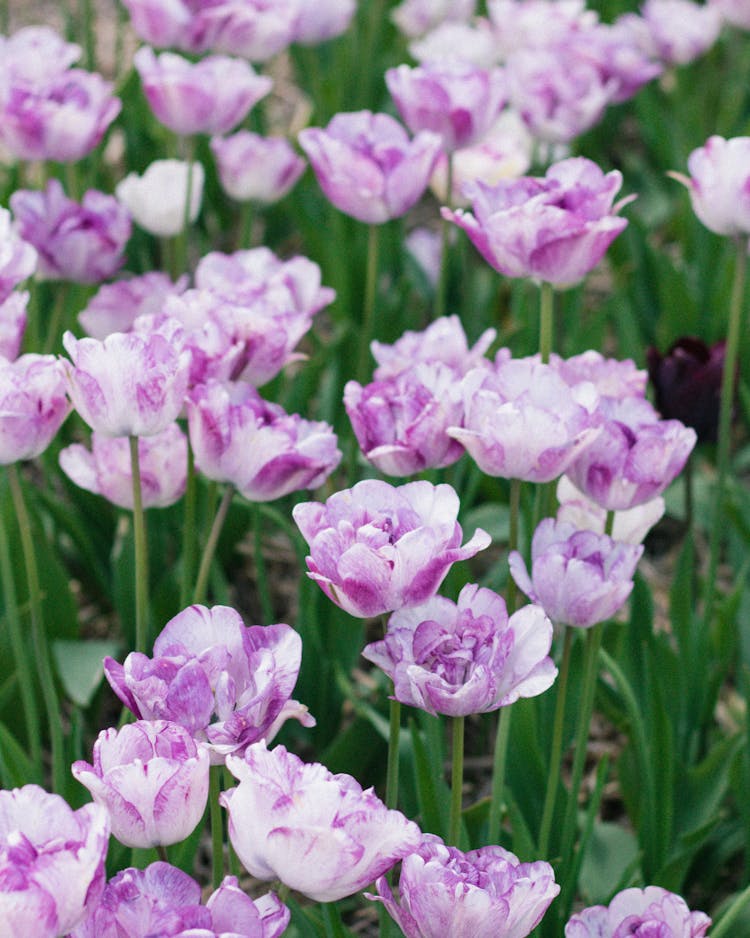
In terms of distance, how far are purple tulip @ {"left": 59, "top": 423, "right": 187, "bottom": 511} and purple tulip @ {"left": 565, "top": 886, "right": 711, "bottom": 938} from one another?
0.49 meters

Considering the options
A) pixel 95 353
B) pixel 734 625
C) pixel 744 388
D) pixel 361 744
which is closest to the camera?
pixel 95 353

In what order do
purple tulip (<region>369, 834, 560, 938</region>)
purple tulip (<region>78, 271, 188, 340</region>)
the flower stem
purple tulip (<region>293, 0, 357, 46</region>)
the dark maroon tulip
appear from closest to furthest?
purple tulip (<region>369, 834, 560, 938</region>) → the flower stem → the dark maroon tulip → purple tulip (<region>78, 271, 188, 340</region>) → purple tulip (<region>293, 0, 357, 46</region>)

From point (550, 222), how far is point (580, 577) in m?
0.30

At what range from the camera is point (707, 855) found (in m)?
1.26

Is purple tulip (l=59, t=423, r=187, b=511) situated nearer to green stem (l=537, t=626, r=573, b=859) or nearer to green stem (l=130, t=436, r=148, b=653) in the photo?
green stem (l=130, t=436, r=148, b=653)

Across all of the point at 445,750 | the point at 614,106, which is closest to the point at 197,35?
the point at 445,750

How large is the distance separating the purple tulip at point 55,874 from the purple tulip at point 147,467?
0.50m

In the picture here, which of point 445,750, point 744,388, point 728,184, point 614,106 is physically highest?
point 728,184

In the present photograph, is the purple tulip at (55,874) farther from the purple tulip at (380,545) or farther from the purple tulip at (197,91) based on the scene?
the purple tulip at (197,91)

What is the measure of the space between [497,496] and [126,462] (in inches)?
27.0

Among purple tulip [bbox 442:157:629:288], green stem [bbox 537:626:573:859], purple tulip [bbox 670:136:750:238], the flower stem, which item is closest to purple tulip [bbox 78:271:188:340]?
purple tulip [bbox 442:157:629:288]

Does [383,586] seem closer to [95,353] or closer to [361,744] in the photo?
[95,353]

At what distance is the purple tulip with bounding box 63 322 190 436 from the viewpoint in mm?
874

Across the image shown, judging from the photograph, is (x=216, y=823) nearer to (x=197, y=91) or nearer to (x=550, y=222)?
(x=550, y=222)
